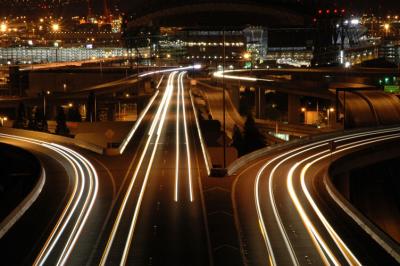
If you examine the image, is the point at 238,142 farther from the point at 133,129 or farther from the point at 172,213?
the point at 172,213

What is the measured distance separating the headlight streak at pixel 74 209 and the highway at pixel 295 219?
11.7 ft

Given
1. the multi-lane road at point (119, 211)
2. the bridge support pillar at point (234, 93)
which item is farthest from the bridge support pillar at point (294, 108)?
the multi-lane road at point (119, 211)

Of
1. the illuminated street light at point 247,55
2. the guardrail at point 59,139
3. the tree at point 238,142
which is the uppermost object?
the illuminated street light at point 247,55

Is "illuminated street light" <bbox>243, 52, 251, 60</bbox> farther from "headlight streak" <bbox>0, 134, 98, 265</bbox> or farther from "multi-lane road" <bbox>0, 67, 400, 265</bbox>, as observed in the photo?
"headlight streak" <bbox>0, 134, 98, 265</bbox>

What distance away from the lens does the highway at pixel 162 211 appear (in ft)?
47.1

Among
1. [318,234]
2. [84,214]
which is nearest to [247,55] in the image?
[84,214]

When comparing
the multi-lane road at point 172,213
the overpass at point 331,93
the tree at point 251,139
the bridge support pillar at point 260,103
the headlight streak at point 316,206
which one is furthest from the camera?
the bridge support pillar at point 260,103

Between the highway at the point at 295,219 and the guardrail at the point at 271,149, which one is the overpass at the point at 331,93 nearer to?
the guardrail at the point at 271,149

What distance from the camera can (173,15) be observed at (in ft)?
404

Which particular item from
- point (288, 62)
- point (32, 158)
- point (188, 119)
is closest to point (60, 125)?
point (188, 119)

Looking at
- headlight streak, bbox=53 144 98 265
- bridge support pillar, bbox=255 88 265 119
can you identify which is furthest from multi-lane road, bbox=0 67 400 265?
bridge support pillar, bbox=255 88 265 119

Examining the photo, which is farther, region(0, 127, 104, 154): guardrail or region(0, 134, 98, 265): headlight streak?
region(0, 127, 104, 154): guardrail

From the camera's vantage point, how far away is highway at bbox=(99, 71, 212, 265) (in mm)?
14367

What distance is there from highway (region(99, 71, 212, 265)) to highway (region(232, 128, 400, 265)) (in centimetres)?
115
